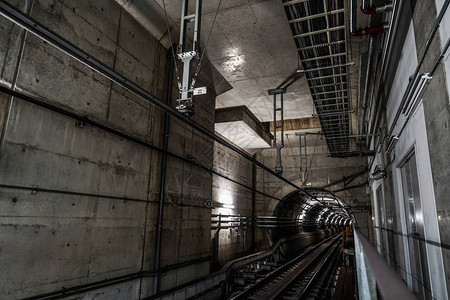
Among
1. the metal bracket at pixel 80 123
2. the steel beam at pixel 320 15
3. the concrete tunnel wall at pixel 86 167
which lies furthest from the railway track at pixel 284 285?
the steel beam at pixel 320 15

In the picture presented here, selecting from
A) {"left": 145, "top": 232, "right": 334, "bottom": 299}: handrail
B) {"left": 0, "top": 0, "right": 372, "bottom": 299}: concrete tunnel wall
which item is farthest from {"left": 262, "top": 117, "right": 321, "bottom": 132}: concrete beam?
{"left": 0, "top": 0, "right": 372, "bottom": 299}: concrete tunnel wall

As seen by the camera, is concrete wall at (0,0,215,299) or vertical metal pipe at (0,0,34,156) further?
concrete wall at (0,0,215,299)

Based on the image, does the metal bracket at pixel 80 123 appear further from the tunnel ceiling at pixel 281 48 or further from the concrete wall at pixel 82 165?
the tunnel ceiling at pixel 281 48

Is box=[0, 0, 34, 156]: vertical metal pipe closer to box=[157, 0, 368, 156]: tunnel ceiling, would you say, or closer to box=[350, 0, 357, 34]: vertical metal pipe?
box=[157, 0, 368, 156]: tunnel ceiling

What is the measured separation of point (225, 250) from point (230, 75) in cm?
739

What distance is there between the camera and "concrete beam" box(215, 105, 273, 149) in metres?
11.5

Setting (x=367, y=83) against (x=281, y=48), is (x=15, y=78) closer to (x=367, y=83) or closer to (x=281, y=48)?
(x=281, y=48)

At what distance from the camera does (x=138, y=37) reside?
20.1 feet

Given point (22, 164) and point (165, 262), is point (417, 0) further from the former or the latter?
point (165, 262)

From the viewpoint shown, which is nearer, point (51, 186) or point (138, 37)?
point (51, 186)

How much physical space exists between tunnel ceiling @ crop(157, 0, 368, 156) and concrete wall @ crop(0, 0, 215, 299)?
1660 millimetres

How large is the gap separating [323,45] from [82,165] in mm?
5016

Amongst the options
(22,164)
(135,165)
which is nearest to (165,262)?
(135,165)

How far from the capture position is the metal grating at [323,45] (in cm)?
535
